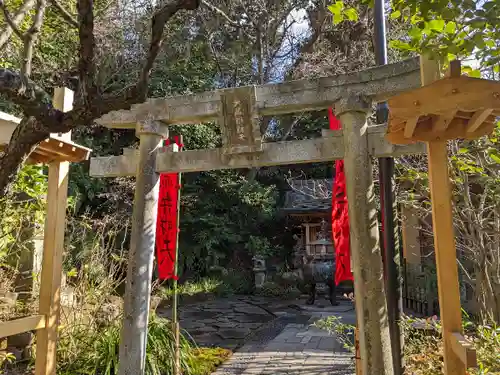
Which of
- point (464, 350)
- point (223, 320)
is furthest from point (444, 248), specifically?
point (223, 320)

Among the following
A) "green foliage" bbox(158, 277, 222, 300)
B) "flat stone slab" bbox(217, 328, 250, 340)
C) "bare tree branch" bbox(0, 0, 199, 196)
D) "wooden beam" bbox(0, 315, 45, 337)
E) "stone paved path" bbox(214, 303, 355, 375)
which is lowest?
"flat stone slab" bbox(217, 328, 250, 340)

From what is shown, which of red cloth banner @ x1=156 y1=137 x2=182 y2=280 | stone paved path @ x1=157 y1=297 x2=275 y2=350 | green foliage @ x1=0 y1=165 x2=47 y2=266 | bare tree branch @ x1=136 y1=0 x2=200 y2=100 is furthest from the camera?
stone paved path @ x1=157 y1=297 x2=275 y2=350

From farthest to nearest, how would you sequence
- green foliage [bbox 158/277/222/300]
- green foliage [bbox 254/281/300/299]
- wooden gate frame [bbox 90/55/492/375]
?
green foliage [bbox 254/281/300/299] → green foliage [bbox 158/277/222/300] → wooden gate frame [bbox 90/55/492/375]

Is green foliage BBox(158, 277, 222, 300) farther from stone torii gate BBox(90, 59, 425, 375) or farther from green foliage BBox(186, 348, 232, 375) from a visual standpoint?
stone torii gate BBox(90, 59, 425, 375)

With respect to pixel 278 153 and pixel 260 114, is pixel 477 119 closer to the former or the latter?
pixel 278 153

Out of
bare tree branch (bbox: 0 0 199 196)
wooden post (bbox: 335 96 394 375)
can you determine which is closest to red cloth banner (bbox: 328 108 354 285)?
wooden post (bbox: 335 96 394 375)

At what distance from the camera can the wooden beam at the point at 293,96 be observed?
143 inches

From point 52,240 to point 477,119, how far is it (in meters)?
3.39

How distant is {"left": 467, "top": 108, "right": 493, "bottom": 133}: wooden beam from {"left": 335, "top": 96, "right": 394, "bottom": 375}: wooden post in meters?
1.17

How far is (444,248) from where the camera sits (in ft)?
8.26

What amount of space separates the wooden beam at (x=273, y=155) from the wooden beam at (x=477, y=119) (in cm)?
107

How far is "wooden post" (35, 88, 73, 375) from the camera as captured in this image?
3.33 metres

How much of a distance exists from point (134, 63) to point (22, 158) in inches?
449

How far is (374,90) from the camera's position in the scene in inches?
145
